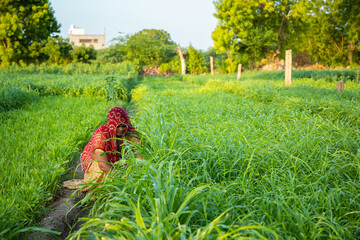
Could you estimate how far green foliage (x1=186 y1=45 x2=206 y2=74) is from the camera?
34.1 meters

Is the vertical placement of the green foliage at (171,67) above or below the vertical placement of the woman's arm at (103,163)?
above

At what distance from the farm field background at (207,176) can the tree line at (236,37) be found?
24083 millimetres

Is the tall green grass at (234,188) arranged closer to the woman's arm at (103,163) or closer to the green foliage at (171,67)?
the woman's arm at (103,163)

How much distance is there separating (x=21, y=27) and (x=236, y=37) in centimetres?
2186

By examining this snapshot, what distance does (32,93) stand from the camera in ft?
29.7

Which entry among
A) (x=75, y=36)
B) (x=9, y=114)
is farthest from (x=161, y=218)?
(x=75, y=36)

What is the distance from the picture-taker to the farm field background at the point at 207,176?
1690 millimetres

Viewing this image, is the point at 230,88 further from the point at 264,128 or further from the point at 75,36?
the point at 75,36

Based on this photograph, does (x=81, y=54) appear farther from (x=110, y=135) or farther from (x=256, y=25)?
(x=110, y=135)

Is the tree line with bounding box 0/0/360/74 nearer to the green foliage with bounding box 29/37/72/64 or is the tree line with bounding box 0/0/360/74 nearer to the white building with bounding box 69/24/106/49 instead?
the green foliage with bounding box 29/37/72/64

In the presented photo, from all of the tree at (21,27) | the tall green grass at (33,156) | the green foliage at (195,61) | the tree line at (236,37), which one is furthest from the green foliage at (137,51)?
the tall green grass at (33,156)

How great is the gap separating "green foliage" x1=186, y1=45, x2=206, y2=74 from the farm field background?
90.5 feet

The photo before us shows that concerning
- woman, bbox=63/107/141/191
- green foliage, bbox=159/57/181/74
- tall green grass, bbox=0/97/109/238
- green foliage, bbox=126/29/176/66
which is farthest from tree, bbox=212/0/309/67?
woman, bbox=63/107/141/191

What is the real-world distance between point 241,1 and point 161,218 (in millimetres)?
31881
